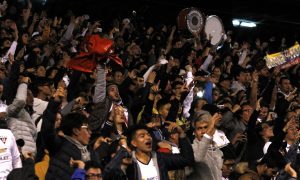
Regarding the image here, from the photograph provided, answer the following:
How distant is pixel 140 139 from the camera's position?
5828mm

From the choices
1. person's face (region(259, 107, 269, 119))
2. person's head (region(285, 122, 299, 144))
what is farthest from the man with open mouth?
person's face (region(259, 107, 269, 119))

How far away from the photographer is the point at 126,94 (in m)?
9.14

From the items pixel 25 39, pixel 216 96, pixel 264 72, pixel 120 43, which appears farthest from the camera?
pixel 264 72

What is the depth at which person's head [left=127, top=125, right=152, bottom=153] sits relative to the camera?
5.79 metres

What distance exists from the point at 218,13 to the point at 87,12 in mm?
3447

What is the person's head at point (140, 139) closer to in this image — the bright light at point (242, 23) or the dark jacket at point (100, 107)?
the dark jacket at point (100, 107)

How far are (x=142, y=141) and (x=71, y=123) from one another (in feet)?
1.98

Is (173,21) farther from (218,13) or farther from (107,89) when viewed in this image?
(107,89)

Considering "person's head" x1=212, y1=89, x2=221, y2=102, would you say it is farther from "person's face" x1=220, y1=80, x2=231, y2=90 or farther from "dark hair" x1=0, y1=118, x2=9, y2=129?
"dark hair" x1=0, y1=118, x2=9, y2=129

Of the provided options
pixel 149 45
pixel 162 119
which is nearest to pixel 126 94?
pixel 162 119

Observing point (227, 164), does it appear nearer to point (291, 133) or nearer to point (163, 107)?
point (163, 107)

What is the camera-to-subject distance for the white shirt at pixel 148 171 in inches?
226

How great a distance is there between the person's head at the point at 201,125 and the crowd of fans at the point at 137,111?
0.01 metres

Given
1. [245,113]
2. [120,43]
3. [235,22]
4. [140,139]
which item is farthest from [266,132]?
[235,22]
